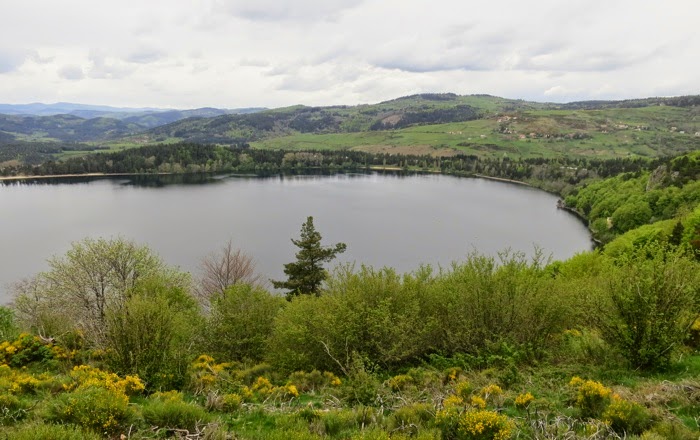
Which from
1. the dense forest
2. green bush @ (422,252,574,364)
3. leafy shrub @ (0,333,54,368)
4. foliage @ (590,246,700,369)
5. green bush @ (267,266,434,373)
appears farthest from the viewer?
green bush @ (267,266,434,373)

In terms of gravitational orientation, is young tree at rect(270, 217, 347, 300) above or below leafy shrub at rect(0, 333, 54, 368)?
below

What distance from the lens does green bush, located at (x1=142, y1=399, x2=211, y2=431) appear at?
30.8ft

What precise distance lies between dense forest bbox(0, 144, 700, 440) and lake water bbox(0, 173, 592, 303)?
3599 centimetres

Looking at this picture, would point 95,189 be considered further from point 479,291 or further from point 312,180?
point 479,291

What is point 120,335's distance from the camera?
1423 cm

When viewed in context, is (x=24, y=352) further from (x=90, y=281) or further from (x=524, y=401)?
(x=524, y=401)

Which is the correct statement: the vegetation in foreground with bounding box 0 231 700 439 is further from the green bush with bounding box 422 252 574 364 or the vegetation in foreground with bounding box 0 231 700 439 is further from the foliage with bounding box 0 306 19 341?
the foliage with bounding box 0 306 19 341

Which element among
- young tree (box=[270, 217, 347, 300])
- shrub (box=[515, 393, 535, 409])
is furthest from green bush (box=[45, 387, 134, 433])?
young tree (box=[270, 217, 347, 300])

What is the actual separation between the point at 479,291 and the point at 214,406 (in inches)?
442

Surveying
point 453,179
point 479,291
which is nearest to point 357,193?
point 453,179

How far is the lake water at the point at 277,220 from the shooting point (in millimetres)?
72562

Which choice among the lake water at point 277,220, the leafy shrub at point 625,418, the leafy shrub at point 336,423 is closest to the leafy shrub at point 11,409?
the leafy shrub at point 336,423

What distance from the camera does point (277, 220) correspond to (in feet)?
317

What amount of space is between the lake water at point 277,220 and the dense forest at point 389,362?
1417 inches
